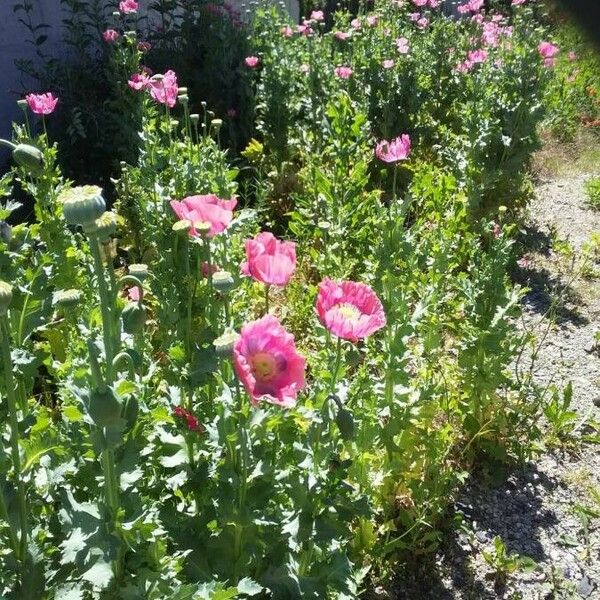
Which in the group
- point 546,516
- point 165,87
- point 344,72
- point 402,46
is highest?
point 165,87

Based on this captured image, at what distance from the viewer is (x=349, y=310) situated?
147 cm

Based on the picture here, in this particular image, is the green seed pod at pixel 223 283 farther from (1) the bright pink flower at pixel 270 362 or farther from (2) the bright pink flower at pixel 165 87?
(2) the bright pink flower at pixel 165 87

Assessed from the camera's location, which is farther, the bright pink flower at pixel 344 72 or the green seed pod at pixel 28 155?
the bright pink flower at pixel 344 72

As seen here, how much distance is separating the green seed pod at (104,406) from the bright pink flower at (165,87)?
1.99m

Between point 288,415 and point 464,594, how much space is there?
0.97m

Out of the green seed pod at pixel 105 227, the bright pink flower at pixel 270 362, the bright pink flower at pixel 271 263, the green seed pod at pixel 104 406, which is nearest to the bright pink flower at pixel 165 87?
the bright pink flower at pixel 271 263

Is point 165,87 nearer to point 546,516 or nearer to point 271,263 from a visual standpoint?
point 271,263

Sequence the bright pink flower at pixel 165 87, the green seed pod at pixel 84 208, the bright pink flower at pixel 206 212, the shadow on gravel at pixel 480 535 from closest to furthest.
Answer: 1. the green seed pod at pixel 84 208
2. the bright pink flower at pixel 206 212
3. the shadow on gravel at pixel 480 535
4. the bright pink flower at pixel 165 87

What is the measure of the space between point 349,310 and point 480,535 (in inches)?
51.4

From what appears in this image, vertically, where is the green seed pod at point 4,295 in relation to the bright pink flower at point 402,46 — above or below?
above

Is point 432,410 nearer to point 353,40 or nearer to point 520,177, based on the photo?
point 520,177

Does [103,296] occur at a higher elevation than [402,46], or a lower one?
higher

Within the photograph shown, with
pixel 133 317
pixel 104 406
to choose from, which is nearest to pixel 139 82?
pixel 133 317

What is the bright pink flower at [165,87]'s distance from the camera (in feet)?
9.46
